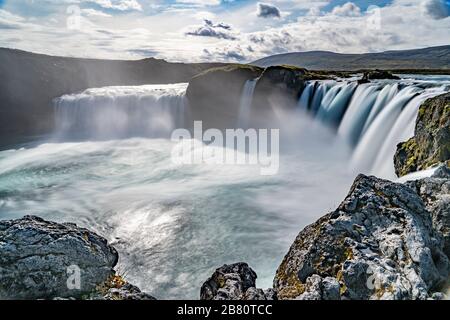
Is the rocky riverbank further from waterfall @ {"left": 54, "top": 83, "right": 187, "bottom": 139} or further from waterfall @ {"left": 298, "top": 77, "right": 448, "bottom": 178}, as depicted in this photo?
waterfall @ {"left": 54, "top": 83, "right": 187, "bottom": 139}

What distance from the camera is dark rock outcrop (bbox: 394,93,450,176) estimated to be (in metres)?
11.4

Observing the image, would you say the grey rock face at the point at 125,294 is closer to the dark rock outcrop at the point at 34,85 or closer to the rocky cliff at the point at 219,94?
the rocky cliff at the point at 219,94

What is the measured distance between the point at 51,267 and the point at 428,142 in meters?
12.8

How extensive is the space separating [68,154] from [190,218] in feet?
65.2

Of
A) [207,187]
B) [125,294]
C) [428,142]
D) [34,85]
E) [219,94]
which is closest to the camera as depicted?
[125,294]

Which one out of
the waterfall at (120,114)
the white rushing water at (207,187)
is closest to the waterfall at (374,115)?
the white rushing water at (207,187)

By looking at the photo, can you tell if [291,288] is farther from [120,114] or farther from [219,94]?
[120,114]

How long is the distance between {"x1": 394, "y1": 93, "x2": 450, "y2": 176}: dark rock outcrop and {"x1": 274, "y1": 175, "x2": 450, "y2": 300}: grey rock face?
5444 millimetres

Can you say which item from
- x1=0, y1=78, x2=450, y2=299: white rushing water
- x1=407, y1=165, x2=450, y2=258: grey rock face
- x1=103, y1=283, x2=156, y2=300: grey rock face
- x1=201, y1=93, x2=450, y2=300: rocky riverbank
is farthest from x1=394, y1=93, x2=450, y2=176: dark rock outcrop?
x1=103, y1=283, x2=156, y2=300: grey rock face

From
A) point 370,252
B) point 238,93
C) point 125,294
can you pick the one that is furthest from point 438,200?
point 238,93

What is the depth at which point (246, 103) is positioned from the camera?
35688 millimetres

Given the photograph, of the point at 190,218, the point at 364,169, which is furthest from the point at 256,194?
the point at 364,169

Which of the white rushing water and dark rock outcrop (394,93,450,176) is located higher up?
dark rock outcrop (394,93,450,176)
